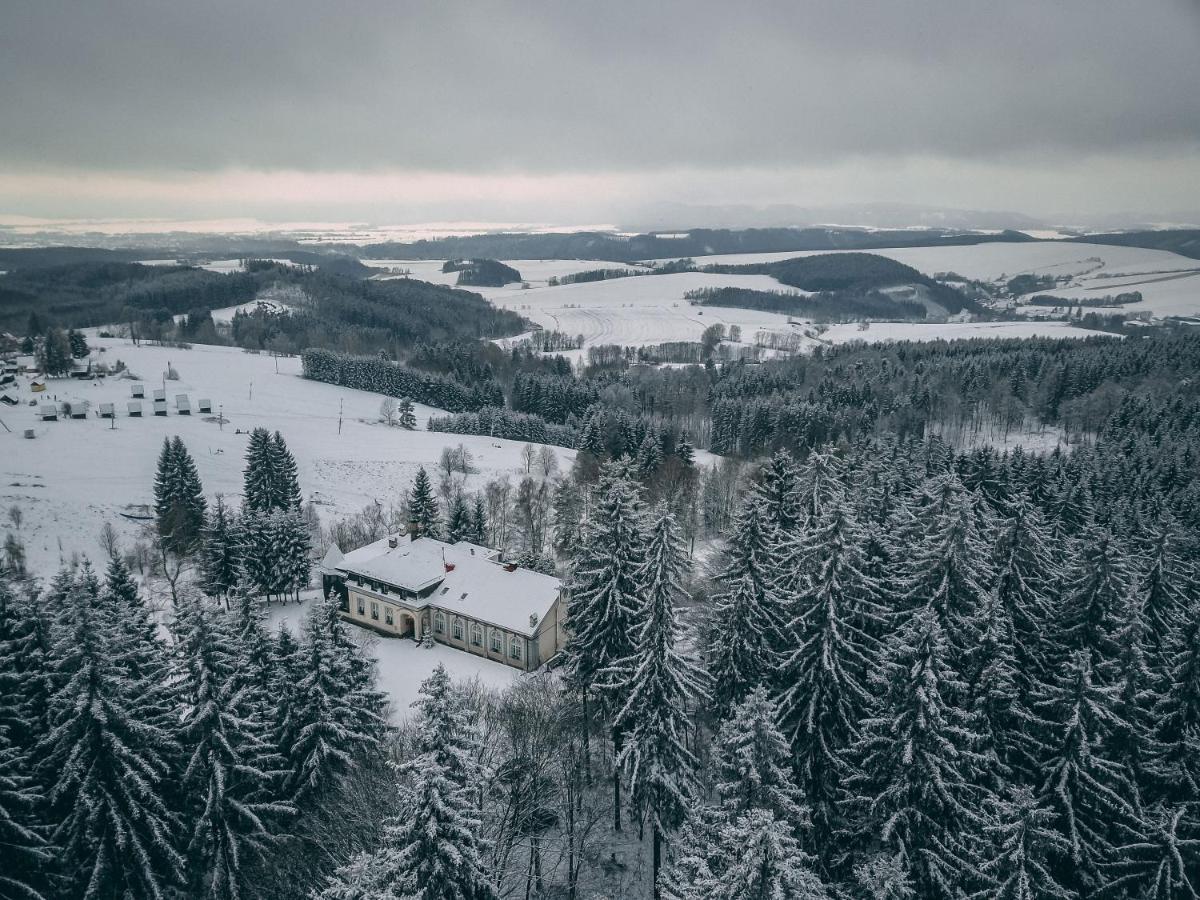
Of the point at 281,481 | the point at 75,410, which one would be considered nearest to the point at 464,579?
the point at 281,481

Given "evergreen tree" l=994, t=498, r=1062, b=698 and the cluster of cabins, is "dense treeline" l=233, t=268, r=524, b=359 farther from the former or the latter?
"evergreen tree" l=994, t=498, r=1062, b=698

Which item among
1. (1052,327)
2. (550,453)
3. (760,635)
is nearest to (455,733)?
(760,635)

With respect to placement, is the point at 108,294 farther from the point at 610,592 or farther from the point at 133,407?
the point at 610,592

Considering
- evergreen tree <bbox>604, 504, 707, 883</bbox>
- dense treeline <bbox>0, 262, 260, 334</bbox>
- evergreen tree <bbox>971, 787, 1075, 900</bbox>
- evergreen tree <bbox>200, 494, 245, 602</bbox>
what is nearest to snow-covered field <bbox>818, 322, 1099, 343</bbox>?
evergreen tree <bbox>200, 494, 245, 602</bbox>

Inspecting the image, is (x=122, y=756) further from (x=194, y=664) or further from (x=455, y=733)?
(x=455, y=733)

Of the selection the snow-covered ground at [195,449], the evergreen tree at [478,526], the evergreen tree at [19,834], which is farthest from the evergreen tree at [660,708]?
the snow-covered ground at [195,449]

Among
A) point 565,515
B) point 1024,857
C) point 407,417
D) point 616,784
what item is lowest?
point 565,515
